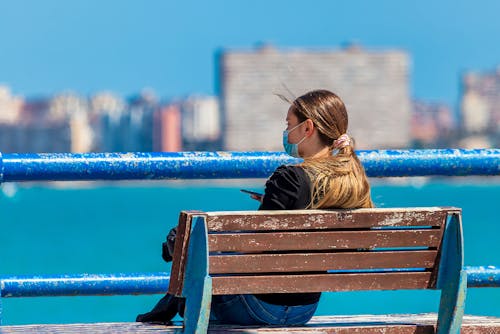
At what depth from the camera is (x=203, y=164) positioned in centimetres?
437

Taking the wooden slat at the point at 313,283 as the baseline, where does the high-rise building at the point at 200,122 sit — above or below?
above

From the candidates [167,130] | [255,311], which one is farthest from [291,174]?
[167,130]

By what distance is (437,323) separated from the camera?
3.78 meters

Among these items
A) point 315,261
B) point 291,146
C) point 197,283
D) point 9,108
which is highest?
point 9,108

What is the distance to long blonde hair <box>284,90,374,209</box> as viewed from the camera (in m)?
3.68

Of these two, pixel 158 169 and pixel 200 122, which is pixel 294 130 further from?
pixel 200 122

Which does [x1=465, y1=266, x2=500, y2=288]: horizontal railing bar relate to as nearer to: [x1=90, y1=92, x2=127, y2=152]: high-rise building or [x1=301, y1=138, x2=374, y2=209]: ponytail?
[x1=301, y1=138, x2=374, y2=209]: ponytail

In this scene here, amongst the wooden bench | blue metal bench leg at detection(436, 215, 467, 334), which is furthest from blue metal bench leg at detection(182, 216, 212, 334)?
blue metal bench leg at detection(436, 215, 467, 334)

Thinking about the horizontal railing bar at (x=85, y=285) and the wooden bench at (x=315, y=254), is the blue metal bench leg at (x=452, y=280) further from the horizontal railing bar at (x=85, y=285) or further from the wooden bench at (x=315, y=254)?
the horizontal railing bar at (x=85, y=285)

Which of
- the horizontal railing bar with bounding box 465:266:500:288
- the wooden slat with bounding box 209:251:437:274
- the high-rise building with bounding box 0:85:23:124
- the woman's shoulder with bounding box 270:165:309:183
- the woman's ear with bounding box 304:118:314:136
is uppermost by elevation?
the high-rise building with bounding box 0:85:23:124

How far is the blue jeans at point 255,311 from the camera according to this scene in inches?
149

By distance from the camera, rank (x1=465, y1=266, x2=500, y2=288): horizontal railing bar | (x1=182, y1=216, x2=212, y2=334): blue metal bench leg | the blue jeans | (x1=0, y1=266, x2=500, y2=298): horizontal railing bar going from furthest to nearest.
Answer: (x1=465, y1=266, x2=500, y2=288): horizontal railing bar < (x1=0, y1=266, x2=500, y2=298): horizontal railing bar < the blue jeans < (x1=182, y1=216, x2=212, y2=334): blue metal bench leg

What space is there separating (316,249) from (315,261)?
0.03 meters

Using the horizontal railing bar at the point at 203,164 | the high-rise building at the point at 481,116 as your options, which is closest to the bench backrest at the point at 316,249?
the horizontal railing bar at the point at 203,164
